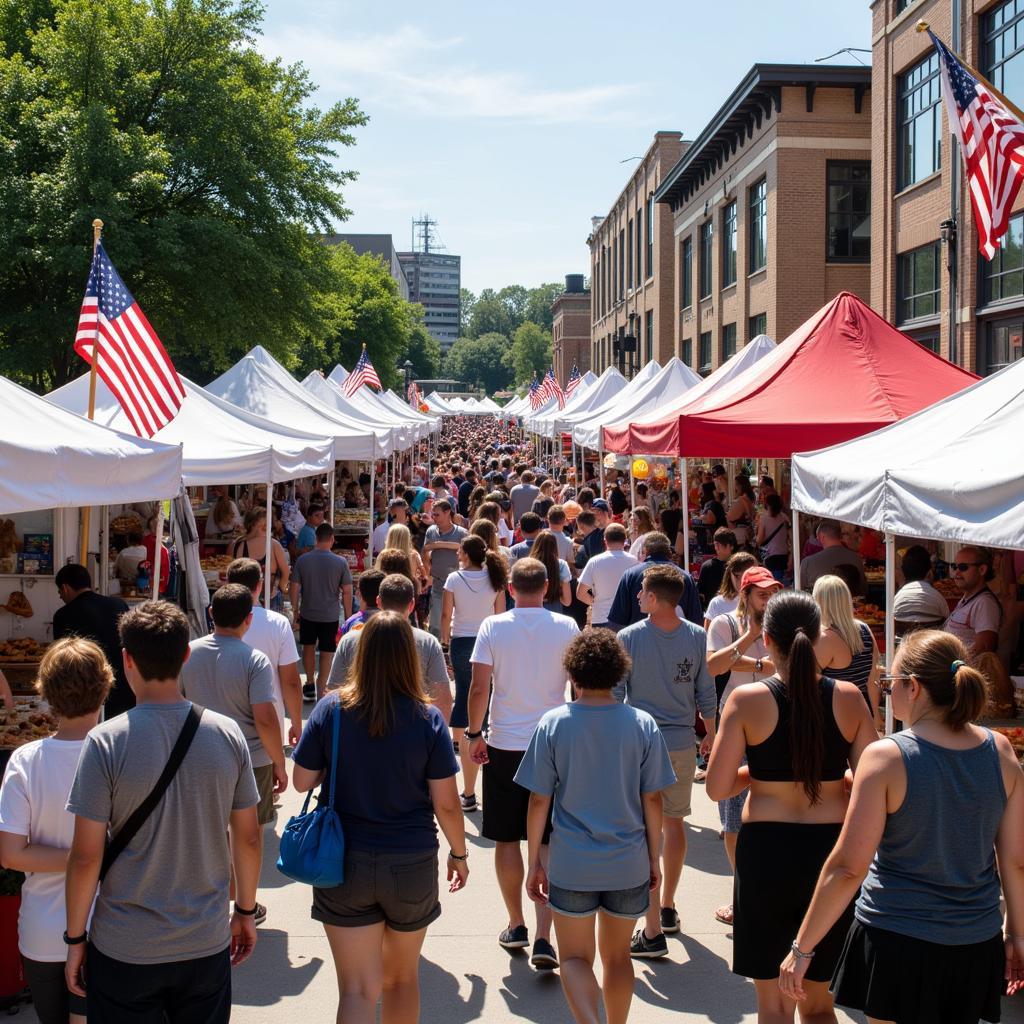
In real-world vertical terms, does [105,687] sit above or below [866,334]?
below

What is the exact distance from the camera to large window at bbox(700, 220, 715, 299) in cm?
3678

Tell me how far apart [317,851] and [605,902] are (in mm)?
1196

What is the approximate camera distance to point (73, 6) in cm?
2186

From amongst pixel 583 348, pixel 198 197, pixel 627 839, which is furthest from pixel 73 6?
pixel 583 348

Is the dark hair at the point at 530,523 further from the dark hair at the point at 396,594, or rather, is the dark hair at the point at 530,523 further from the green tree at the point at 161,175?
the green tree at the point at 161,175

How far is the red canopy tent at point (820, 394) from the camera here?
10.5 metres

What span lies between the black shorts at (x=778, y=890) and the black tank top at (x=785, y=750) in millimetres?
187

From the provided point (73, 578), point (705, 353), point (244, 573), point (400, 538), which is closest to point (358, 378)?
point (705, 353)

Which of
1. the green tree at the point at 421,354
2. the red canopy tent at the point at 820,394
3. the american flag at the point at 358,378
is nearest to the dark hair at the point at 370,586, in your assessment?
the red canopy tent at the point at 820,394

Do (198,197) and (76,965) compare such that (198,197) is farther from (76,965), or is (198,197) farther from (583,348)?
(583,348)

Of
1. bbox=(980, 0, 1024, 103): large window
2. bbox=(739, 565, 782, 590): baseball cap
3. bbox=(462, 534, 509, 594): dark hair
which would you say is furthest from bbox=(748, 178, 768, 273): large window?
bbox=(739, 565, 782, 590): baseball cap

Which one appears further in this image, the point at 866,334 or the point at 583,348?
the point at 583,348

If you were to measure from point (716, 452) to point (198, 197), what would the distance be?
668 inches

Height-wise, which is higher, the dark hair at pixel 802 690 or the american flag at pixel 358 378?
the american flag at pixel 358 378
